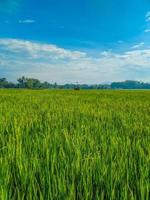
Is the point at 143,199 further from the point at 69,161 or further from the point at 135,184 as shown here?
the point at 69,161

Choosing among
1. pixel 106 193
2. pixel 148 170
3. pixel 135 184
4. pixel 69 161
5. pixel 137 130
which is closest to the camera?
pixel 106 193

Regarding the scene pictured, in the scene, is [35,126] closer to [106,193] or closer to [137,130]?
[137,130]

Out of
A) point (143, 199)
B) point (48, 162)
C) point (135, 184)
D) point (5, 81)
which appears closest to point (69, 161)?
point (48, 162)

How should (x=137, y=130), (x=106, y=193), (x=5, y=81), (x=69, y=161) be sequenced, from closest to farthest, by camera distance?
(x=106, y=193) → (x=69, y=161) → (x=137, y=130) → (x=5, y=81)

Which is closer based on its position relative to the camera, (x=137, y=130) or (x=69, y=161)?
(x=69, y=161)

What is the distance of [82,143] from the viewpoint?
238 centimetres

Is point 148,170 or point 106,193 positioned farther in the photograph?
point 148,170

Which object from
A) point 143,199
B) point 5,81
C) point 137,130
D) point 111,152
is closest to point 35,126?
point 137,130

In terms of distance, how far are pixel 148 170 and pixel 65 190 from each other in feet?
1.90

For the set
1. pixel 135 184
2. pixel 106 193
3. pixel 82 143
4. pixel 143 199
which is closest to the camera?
pixel 143 199

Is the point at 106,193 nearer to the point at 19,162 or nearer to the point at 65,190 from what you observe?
the point at 65,190

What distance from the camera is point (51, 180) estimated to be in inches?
59.1

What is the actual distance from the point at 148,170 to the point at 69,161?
47cm

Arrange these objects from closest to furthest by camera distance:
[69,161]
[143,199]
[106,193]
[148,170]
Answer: [143,199] → [106,193] → [148,170] → [69,161]
